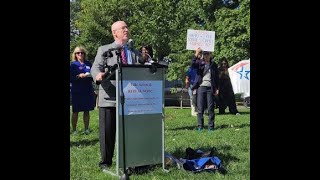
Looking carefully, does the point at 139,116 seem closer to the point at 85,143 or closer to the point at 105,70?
the point at 105,70

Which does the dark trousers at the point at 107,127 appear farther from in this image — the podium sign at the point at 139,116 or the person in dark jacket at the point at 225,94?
the person in dark jacket at the point at 225,94

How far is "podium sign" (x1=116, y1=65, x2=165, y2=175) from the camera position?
18.5 ft

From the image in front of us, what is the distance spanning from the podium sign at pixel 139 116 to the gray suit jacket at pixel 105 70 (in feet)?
1.10

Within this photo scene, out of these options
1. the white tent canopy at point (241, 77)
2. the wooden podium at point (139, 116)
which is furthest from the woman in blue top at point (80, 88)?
the white tent canopy at point (241, 77)

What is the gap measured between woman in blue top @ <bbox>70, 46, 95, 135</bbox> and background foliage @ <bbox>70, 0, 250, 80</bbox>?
45.9 ft

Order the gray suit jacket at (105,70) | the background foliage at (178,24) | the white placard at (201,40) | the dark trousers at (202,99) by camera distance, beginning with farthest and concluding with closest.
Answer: the background foliage at (178,24) < the white placard at (201,40) < the dark trousers at (202,99) < the gray suit jacket at (105,70)

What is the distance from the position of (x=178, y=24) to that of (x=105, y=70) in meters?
22.5

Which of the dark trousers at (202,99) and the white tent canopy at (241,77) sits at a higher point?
the white tent canopy at (241,77)

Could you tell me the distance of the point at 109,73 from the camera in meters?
5.65

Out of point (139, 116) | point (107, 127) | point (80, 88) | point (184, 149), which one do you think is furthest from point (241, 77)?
point (139, 116)

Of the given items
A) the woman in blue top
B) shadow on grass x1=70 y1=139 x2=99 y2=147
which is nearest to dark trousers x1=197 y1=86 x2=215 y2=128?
the woman in blue top

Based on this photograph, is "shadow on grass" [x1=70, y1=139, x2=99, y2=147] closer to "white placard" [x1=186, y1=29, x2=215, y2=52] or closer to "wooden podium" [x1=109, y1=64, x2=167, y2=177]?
"wooden podium" [x1=109, y1=64, x2=167, y2=177]

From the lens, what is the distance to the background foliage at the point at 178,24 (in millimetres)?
27703
